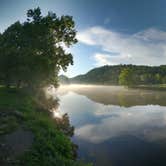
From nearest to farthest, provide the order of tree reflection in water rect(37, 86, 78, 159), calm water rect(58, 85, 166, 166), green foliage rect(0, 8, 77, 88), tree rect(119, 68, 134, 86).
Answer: calm water rect(58, 85, 166, 166) → tree reflection in water rect(37, 86, 78, 159) → green foliage rect(0, 8, 77, 88) → tree rect(119, 68, 134, 86)

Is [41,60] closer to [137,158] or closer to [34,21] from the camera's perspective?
[34,21]

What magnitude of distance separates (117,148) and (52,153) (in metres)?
6.47

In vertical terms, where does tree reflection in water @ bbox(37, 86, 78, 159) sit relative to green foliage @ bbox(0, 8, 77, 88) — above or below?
below

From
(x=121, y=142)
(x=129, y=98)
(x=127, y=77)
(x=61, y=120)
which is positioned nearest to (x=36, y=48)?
(x=61, y=120)

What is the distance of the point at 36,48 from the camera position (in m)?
35.7

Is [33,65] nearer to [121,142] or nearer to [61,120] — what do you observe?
[61,120]

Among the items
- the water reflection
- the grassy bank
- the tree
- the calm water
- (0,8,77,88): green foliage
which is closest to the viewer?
the grassy bank

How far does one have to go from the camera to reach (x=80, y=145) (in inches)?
640

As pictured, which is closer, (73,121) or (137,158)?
(137,158)

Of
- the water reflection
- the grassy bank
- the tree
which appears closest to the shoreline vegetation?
the grassy bank

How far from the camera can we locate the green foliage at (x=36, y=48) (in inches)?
1313

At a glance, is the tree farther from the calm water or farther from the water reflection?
the calm water

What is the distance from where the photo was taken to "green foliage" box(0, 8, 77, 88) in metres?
33.3

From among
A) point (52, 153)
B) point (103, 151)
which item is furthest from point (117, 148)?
point (52, 153)
